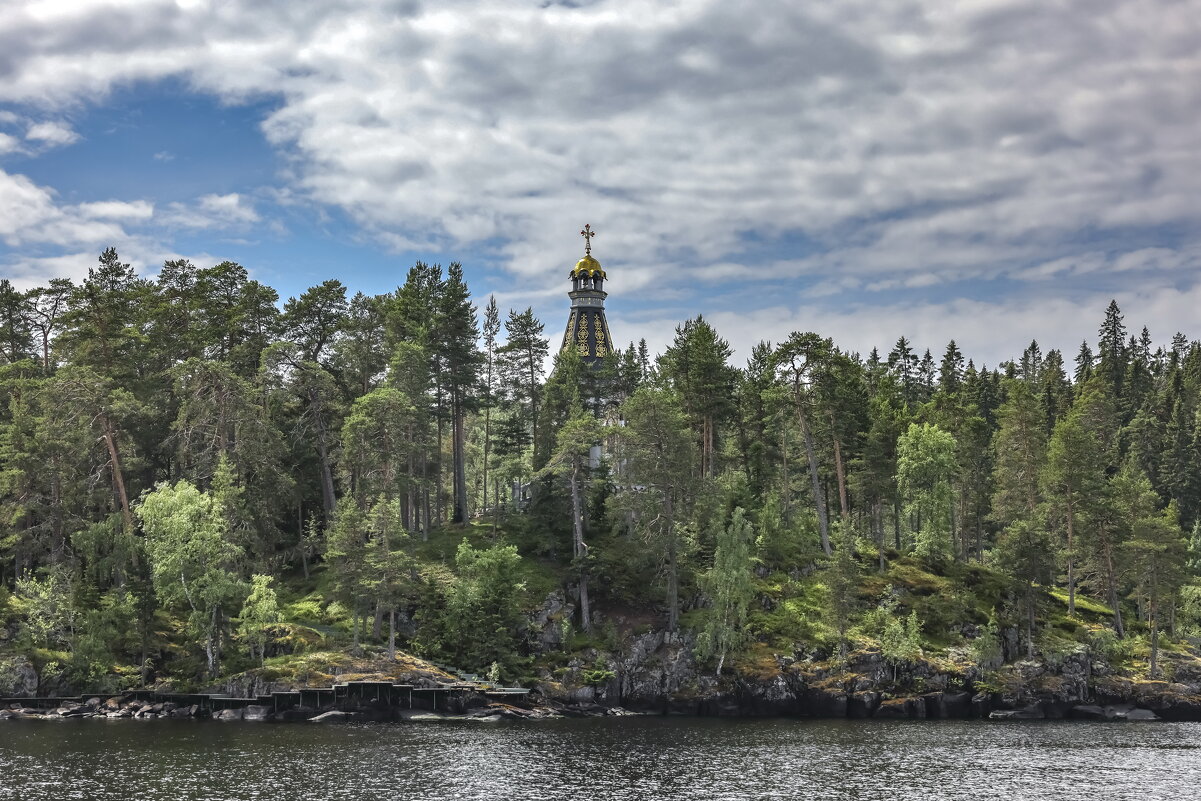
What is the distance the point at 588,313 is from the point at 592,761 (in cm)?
7114

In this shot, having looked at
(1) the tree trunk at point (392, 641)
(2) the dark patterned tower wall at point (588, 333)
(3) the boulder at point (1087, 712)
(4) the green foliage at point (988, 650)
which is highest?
(2) the dark patterned tower wall at point (588, 333)

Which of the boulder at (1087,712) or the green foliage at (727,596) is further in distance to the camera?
the green foliage at (727,596)

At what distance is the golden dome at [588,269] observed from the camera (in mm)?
112000

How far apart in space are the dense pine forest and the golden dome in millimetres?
23850

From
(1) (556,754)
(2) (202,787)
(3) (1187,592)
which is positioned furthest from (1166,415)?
(2) (202,787)

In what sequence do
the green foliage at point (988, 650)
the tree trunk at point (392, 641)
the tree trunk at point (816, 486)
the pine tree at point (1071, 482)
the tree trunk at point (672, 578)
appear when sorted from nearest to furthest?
the tree trunk at point (392, 641) → the green foliage at point (988, 650) → the tree trunk at point (672, 578) → the pine tree at point (1071, 482) → the tree trunk at point (816, 486)

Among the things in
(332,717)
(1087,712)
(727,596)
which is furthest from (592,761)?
(1087,712)

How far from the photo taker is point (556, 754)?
151 ft

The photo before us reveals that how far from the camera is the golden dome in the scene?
11200cm

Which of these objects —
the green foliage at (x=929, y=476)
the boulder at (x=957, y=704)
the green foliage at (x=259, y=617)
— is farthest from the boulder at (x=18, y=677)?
the green foliage at (x=929, y=476)

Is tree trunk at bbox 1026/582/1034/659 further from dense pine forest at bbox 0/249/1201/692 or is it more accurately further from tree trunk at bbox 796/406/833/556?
tree trunk at bbox 796/406/833/556

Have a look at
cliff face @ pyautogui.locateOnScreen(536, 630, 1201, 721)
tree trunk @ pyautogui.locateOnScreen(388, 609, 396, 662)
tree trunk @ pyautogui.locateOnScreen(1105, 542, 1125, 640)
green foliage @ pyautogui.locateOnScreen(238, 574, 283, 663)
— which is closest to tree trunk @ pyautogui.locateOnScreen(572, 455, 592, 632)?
cliff face @ pyautogui.locateOnScreen(536, 630, 1201, 721)

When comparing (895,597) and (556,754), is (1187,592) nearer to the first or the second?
(895,597)

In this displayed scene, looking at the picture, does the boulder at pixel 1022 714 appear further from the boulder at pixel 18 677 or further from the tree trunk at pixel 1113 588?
the boulder at pixel 18 677
